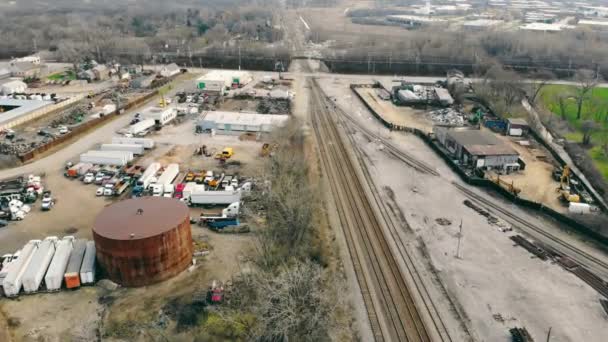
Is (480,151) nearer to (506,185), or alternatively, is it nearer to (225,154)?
(506,185)

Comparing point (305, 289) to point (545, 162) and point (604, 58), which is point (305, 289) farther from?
point (604, 58)

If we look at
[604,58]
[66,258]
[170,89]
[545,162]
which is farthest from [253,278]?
[604,58]

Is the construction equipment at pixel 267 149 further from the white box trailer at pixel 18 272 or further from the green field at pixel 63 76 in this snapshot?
the green field at pixel 63 76

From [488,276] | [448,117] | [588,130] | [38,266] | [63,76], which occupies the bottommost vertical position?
[488,276]

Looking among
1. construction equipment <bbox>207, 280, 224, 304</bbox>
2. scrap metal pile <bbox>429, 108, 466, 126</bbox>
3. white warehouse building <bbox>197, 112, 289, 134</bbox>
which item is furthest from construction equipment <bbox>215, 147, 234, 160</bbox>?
scrap metal pile <bbox>429, 108, 466, 126</bbox>

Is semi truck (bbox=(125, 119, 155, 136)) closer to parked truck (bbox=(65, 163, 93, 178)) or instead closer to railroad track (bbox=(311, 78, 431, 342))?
parked truck (bbox=(65, 163, 93, 178))

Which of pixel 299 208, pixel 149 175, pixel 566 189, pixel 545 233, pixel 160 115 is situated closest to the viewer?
pixel 299 208

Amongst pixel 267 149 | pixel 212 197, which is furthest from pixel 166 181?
pixel 267 149
